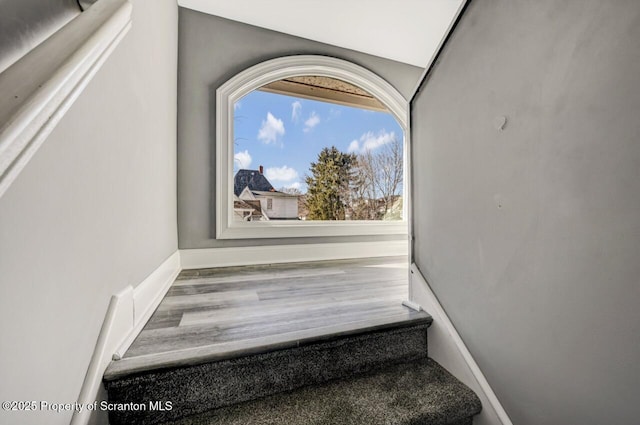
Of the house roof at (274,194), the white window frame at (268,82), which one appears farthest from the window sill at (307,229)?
the house roof at (274,194)

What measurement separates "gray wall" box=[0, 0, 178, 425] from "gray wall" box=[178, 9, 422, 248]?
791 mm

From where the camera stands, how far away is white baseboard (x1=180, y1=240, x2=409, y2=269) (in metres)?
1.91

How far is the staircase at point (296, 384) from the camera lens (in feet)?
2.23

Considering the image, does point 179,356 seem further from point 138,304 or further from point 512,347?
point 512,347

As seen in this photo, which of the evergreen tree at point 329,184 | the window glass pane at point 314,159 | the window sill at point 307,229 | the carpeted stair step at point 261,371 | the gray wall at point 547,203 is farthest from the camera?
the evergreen tree at point 329,184

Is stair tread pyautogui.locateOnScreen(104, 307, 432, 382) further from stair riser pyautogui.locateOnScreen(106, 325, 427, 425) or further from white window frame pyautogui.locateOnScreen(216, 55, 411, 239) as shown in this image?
white window frame pyautogui.locateOnScreen(216, 55, 411, 239)

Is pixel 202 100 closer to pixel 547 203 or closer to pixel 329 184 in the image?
pixel 329 184

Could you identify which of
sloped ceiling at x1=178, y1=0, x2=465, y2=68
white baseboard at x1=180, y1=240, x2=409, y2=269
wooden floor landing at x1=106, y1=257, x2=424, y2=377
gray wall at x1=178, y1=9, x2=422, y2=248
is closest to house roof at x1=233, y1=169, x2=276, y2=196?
gray wall at x1=178, y1=9, x2=422, y2=248

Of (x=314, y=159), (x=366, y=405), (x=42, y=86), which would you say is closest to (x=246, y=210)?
(x=314, y=159)

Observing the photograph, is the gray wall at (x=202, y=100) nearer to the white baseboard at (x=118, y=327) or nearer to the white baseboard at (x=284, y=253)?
the white baseboard at (x=284, y=253)

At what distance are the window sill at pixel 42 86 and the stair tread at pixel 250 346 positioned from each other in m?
0.59

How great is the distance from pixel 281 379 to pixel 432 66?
1239 millimetres

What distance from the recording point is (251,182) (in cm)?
215

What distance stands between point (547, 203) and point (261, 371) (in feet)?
2.95
